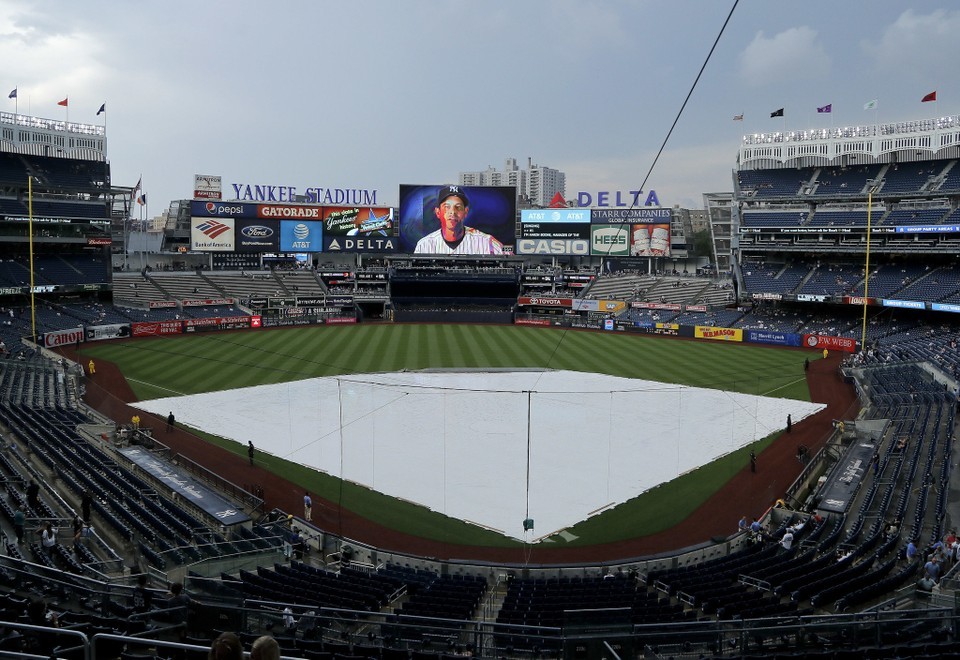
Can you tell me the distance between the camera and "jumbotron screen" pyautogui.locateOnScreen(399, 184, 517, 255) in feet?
247

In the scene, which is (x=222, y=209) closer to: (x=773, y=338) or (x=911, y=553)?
(x=773, y=338)

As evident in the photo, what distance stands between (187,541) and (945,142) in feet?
212

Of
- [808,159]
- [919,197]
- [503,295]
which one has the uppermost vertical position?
[808,159]

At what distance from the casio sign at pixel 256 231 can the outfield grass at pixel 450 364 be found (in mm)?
16684

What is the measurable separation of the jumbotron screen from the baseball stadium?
253 mm

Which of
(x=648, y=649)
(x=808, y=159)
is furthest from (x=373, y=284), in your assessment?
(x=648, y=649)

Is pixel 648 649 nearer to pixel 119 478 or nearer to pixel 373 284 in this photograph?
pixel 119 478

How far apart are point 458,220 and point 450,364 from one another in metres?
33.4

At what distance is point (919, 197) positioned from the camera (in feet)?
188

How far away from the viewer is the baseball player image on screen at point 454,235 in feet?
247

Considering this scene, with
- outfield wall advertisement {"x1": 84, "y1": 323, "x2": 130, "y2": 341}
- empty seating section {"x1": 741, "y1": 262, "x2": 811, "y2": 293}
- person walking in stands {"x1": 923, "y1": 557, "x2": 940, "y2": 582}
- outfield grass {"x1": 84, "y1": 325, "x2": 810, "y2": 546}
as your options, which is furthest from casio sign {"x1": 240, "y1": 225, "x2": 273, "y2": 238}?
person walking in stands {"x1": 923, "y1": 557, "x2": 940, "y2": 582}

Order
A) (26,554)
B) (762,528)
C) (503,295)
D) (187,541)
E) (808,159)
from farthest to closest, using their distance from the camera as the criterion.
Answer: (503,295) < (808,159) < (762,528) < (187,541) < (26,554)

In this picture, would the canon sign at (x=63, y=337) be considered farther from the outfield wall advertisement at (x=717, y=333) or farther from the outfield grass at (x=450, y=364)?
the outfield wall advertisement at (x=717, y=333)

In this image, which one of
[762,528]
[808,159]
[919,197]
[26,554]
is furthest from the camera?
[808,159]
